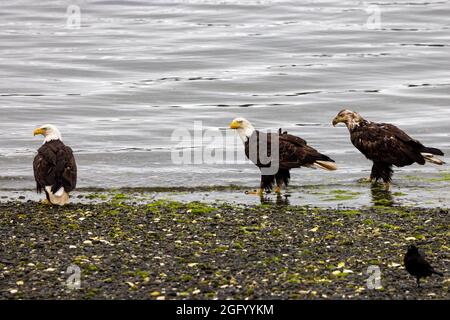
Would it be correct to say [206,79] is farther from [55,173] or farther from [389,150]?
[55,173]

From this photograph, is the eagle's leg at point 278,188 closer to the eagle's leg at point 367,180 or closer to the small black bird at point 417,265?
the eagle's leg at point 367,180

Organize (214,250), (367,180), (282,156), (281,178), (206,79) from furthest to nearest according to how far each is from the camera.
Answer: (206,79), (367,180), (281,178), (282,156), (214,250)

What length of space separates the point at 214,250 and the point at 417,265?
7.77 feet

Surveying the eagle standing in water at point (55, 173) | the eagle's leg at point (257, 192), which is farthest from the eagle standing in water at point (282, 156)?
the eagle standing in water at point (55, 173)

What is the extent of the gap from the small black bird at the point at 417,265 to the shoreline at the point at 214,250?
6.6 inches

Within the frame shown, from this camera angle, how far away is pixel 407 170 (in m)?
16.5

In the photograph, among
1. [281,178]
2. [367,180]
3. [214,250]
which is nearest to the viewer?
[214,250]

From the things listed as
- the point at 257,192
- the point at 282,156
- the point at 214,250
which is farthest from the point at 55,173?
the point at 214,250

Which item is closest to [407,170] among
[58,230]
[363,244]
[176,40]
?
[363,244]

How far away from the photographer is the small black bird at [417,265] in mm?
8812

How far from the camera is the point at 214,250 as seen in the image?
1030 cm
